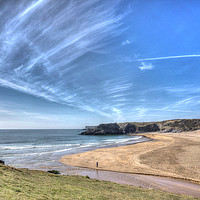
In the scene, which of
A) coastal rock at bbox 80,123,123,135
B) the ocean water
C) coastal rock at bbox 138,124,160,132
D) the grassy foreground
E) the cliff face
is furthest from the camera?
coastal rock at bbox 138,124,160,132

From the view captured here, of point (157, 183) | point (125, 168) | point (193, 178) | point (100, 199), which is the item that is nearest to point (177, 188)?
point (157, 183)

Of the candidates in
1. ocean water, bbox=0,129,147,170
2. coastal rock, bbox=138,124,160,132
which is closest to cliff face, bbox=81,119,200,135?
coastal rock, bbox=138,124,160,132

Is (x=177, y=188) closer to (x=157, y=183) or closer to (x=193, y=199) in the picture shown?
(x=157, y=183)

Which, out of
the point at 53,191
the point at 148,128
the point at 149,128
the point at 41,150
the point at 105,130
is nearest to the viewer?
the point at 53,191

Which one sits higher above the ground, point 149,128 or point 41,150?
point 149,128

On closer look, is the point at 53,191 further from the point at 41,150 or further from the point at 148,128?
the point at 148,128

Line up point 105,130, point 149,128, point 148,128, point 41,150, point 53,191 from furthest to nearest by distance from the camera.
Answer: point 148,128
point 149,128
point 105,130
point 41,150
point 53,191

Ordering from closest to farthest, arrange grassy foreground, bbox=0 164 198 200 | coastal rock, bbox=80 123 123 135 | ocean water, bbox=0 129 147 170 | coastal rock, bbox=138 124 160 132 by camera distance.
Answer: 1. grassy foreground, bbox=0 164 198 200
2. ocean water, bbox=0 129 147 170
3. coastal rock, bbox=80 123 123 135
4. coastal rock, bbox=138 124 160 132

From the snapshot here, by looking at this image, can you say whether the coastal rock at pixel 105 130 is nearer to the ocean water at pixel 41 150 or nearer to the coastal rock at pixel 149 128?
the coastal rock at pixel 149 128

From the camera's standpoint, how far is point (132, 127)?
163 metres

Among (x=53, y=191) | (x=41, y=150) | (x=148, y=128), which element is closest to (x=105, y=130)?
(x=148, y=128)

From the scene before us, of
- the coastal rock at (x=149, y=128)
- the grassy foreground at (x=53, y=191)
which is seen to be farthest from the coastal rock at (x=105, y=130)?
the grassy foreground at (x=53, y=191)

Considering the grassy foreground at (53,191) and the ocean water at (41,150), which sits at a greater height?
the grassy foreground at (53,191)

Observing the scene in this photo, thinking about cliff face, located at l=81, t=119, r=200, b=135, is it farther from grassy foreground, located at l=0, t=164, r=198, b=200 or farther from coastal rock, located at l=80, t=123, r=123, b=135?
grassy foreground, located at l=0, t=164, r=198, b=200
